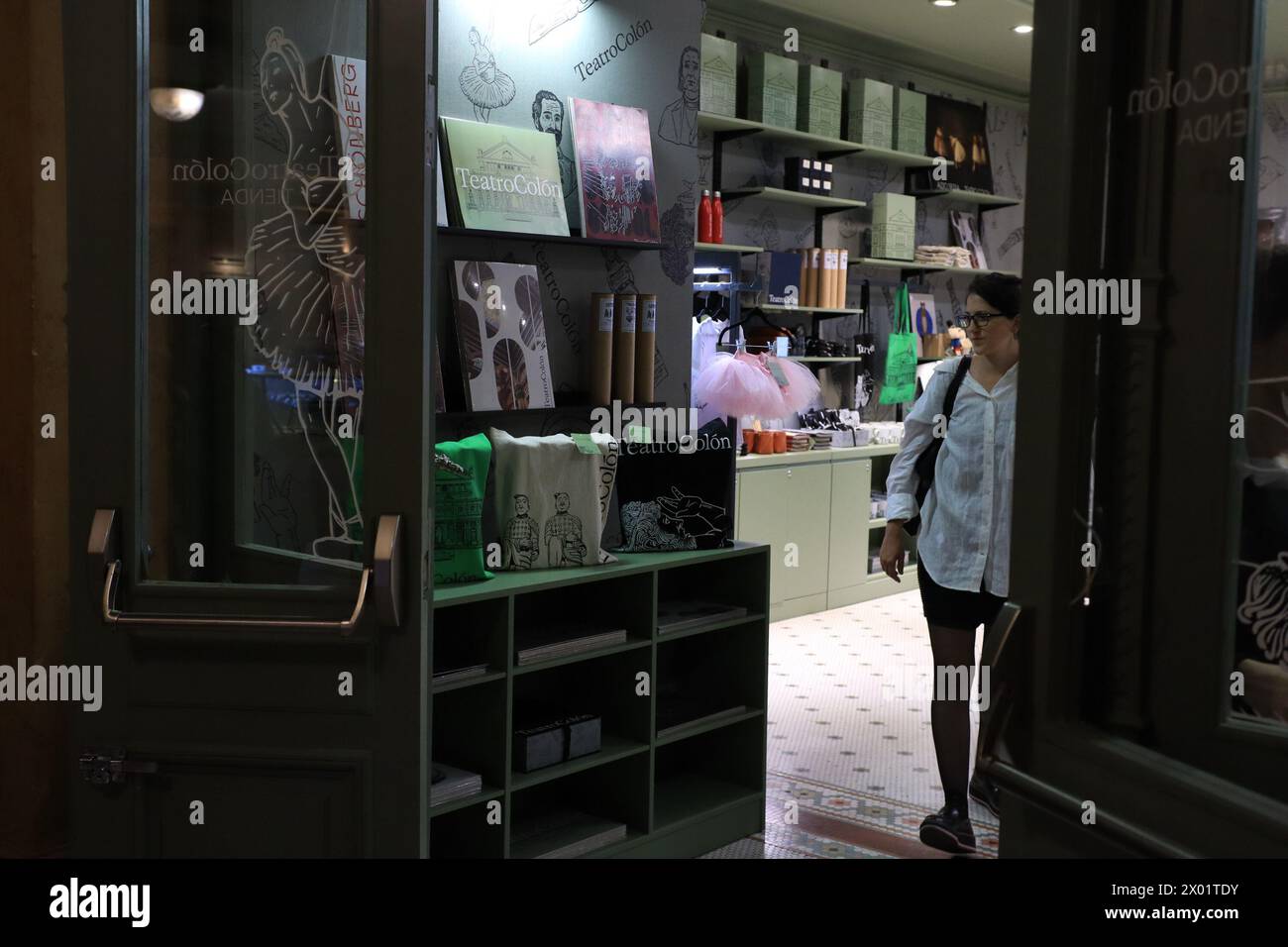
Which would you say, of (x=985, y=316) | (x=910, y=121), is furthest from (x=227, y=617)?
(x=910, y=121)

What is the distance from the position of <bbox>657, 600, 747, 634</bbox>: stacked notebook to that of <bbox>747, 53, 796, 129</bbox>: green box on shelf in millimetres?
3844

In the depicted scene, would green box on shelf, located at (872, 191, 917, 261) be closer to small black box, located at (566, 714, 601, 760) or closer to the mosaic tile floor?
the mosaic tile floor

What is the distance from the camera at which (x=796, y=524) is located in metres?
6.77

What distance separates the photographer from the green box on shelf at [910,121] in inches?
306

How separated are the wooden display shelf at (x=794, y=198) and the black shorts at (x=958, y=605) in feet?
12.1

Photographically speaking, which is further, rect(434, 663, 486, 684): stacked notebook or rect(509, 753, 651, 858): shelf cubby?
rect(509, 753, 651, 858): shelf cubby

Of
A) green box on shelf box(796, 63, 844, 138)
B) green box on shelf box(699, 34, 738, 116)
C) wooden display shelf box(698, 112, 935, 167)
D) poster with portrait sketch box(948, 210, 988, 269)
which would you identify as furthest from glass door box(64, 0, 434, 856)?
poster with portrait sketch box(948, 210, 988, 269)

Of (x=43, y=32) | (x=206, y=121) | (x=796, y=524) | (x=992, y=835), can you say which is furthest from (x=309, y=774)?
(x=796, y=524)

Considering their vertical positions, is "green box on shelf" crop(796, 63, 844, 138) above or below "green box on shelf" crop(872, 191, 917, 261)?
above

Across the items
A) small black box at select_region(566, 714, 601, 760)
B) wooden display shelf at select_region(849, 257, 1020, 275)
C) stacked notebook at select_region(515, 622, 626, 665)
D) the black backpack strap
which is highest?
wooden display shelf at select_region(849, 257, 1020, 275)

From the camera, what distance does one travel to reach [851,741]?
4664mm

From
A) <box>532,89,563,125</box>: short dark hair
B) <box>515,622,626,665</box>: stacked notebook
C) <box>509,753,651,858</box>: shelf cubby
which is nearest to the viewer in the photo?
<box>515,622,626,665</box>: stacked notebook

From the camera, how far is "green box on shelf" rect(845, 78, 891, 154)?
744 cm

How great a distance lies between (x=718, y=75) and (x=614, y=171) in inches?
125
